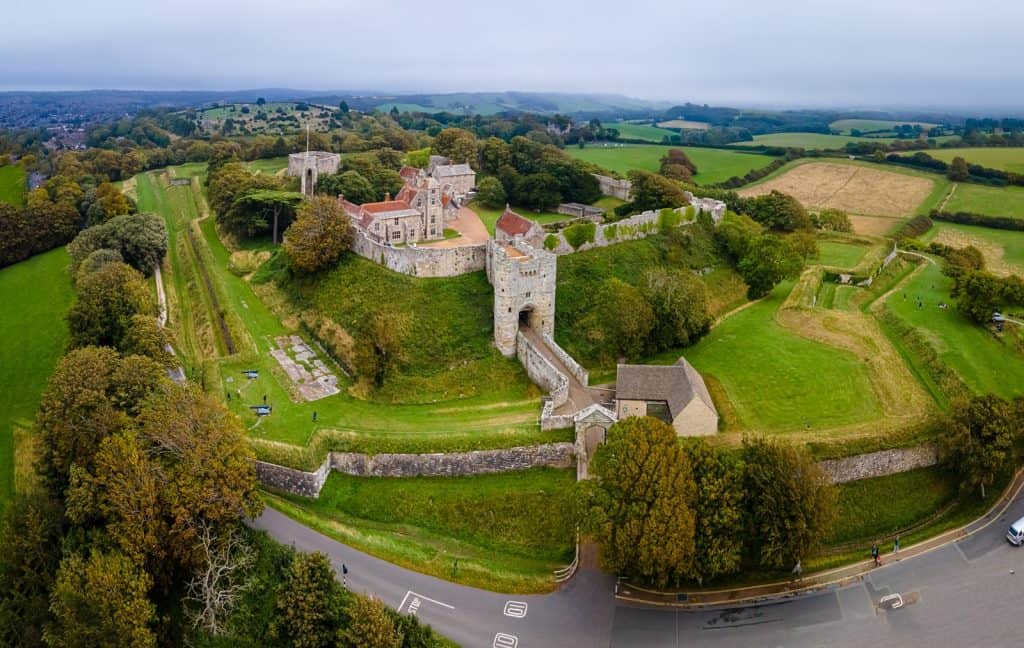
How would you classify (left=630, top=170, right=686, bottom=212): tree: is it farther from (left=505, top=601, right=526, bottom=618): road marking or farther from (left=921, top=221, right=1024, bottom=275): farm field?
(left=505, top=601, right=526, bottom=618): road marking

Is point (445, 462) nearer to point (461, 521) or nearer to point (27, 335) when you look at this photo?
point (461, 521)

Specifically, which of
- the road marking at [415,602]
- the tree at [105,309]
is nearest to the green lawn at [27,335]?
the tree at [105,309]

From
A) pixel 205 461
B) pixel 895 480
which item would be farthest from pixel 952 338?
pixel 205 461

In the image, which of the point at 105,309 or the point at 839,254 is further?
the point at 839,254

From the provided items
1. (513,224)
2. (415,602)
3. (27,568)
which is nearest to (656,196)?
(513,224)

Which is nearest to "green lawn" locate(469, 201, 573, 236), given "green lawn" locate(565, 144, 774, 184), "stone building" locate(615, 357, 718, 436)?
"stone building" locate(615, 357, 718, 436)

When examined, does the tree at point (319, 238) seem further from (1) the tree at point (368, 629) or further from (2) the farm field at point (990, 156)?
(2) the farm field at point (990, 156)
